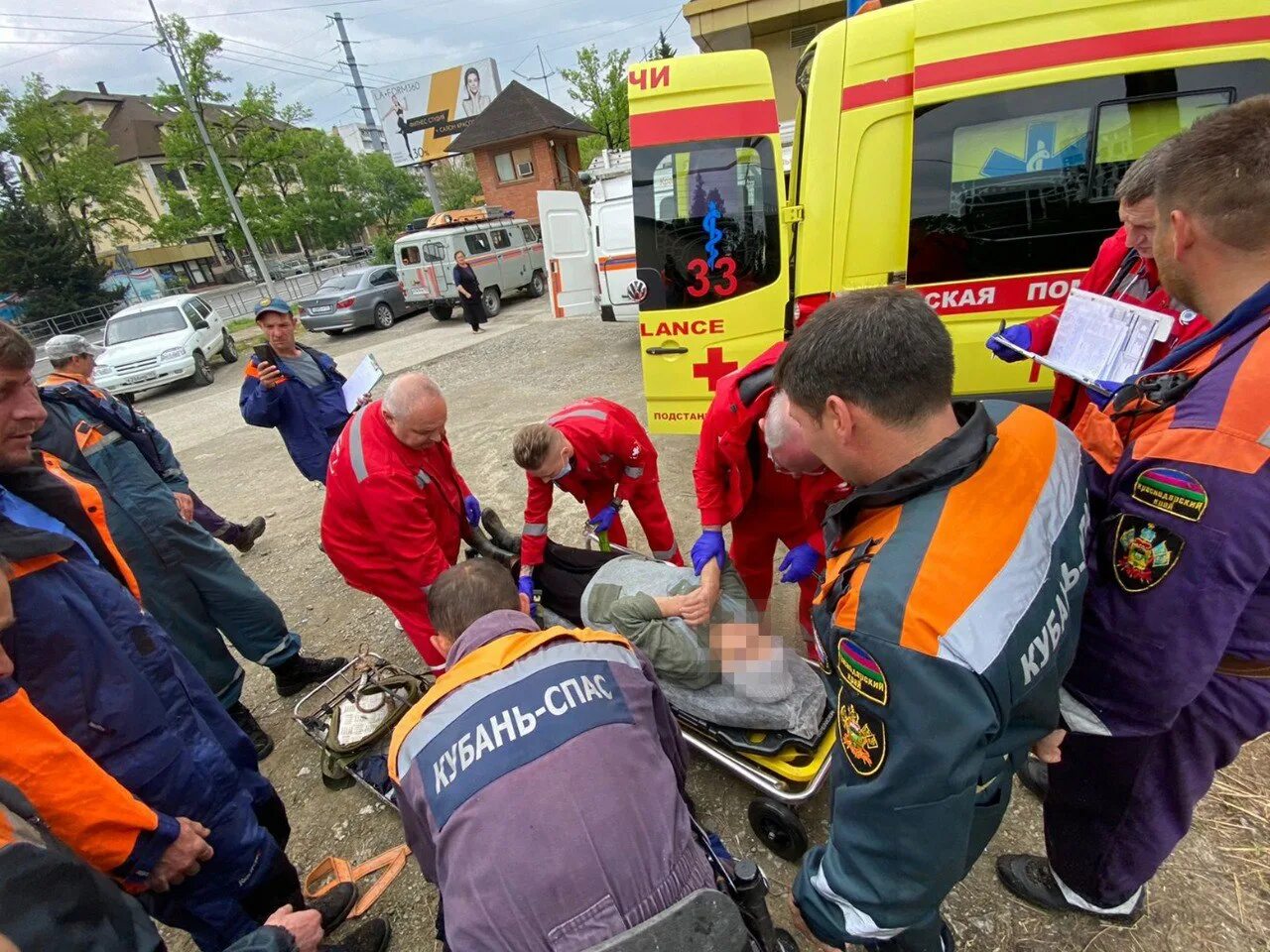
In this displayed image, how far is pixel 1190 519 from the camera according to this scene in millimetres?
1049

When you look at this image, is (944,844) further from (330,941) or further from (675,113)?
(675,113)

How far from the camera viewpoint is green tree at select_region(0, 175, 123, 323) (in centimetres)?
2198

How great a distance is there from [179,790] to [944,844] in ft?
6.15

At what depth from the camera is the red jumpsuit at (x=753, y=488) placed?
2.17 meters

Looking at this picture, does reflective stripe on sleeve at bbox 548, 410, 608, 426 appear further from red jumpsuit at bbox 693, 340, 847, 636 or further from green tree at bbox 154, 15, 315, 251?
green tree at bbox 154, 15, 315, 251

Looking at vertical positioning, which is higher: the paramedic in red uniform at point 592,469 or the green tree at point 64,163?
→ the green tree at point 64,163

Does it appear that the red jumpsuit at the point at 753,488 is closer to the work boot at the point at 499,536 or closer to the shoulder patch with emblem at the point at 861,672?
the shoulder patch with emblem at the point at 861,672

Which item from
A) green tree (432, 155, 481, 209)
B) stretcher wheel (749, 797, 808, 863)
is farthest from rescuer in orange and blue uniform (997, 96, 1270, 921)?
green tree (432, 155, 481, 209)

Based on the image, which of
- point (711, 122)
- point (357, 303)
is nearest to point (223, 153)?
point (357, 303)

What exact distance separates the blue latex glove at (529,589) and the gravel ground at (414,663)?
99 centimetres

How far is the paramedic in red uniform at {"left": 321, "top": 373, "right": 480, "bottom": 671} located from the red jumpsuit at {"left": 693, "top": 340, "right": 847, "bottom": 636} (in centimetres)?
116

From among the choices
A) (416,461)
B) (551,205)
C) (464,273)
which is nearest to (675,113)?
(416,461)

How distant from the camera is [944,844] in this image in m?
1.03

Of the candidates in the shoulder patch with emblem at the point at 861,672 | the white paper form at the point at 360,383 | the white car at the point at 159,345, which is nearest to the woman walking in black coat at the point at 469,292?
the white car at the point at 159,345
